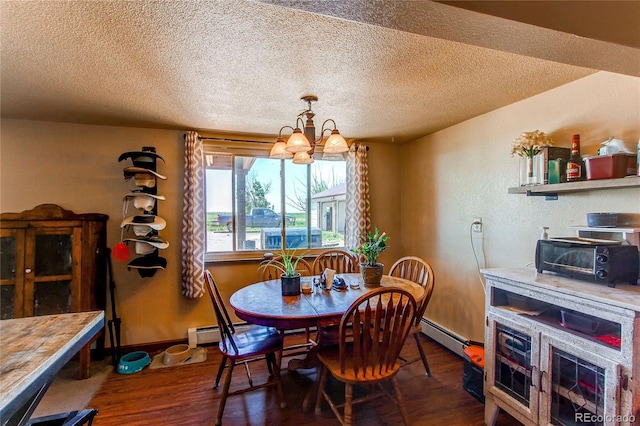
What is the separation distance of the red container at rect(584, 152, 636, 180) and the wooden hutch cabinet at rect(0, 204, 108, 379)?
3.76 metres

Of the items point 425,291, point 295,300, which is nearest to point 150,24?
point 295,300

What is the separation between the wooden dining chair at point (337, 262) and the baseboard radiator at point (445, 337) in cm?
104

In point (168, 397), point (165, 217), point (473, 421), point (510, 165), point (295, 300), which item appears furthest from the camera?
point (165, 217)

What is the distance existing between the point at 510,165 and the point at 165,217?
10.7ft

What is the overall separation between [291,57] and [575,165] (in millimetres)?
1813

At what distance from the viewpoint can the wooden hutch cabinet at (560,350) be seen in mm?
1301

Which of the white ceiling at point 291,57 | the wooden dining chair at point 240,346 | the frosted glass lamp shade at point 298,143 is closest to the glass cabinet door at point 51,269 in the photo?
the white ceiling at point 291,57

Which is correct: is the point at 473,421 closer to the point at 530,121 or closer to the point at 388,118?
the point at 530,121

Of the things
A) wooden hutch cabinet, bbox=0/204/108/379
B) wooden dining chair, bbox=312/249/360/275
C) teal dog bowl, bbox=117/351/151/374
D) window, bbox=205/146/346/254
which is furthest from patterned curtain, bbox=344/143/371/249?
wooden hutch cabinet, bbox=0/204/108/379

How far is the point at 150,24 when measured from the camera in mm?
1382

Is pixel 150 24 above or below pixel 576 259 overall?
above

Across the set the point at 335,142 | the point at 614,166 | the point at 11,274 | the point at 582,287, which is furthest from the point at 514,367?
the point at 11,274

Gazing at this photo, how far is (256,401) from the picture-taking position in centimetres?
222

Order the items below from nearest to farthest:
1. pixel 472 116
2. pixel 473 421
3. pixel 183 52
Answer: pixel 183 52 < pixel 473 421 < pixel 472 116
